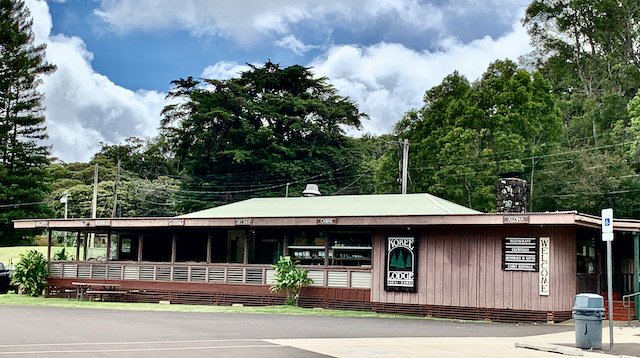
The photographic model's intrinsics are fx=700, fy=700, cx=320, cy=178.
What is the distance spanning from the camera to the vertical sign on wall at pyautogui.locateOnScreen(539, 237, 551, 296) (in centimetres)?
1806

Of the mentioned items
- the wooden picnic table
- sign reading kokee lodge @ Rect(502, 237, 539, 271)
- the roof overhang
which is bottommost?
the wooden picnic table

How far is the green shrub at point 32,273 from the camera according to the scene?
24.8 metres

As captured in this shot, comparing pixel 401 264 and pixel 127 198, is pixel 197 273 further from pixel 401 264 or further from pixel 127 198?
pixel 127 198

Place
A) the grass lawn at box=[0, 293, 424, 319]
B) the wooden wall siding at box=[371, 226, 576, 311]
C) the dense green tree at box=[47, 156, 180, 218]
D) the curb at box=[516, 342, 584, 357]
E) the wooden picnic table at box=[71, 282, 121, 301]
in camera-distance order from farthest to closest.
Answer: the dense green tree at box=[47, 156, 180, 218] → the wooden picnic table at box=[71, 282, 121, 301] → the grass lawn at box=[0, 293, 424, 319] → the wooden wall siding at box=[371, 226, 576, 311] → the curb at box=[516, 342, 584, 357]

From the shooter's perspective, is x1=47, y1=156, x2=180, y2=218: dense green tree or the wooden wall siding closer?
the wooden wall siding

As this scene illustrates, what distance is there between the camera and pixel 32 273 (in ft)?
81.5

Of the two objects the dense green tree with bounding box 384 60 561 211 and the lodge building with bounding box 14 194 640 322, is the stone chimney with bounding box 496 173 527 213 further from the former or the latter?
the dense green tree with bounding box 384 60 561 211

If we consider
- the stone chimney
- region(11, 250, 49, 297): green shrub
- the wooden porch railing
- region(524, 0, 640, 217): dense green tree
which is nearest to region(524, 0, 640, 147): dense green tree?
region(524, 0, 640, 217): dense green tree

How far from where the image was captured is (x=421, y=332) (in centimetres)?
1520

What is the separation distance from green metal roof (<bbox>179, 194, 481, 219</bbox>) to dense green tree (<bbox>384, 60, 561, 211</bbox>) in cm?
1489

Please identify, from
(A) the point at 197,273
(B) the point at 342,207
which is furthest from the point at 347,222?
(A) the point at 197,273

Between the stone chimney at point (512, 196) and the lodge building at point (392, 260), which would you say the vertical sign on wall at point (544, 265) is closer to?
the lodge building at point (392, 260)

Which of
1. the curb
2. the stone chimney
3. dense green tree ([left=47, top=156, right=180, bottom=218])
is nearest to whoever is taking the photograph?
the curb

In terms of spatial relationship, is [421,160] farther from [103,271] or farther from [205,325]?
[205,325]
